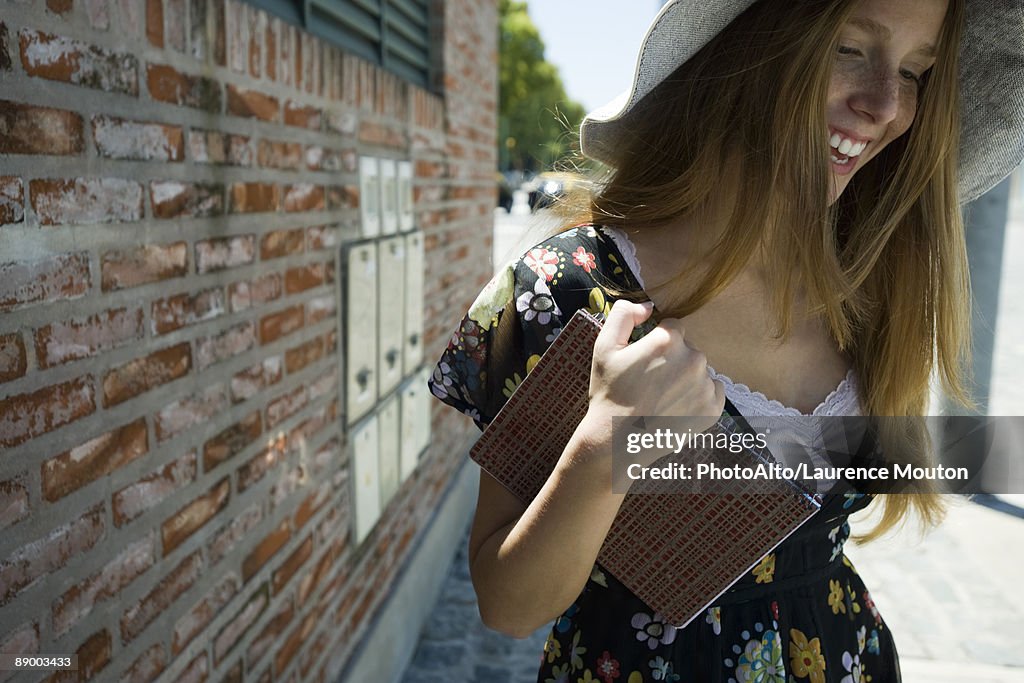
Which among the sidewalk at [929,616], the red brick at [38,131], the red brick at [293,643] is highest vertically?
the red brick at [38,131]

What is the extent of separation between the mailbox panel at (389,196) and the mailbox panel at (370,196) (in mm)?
49

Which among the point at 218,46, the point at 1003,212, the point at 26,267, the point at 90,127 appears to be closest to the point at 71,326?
the point at 26,267

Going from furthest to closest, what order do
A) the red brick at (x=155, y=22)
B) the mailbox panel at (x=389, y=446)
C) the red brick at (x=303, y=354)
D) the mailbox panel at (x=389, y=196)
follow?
the mailbox panel at (x=389, y=446) < the mailbox panel at (x=389, y=196) < the red brick at (x=303, y=354) < the red brick at (x=155, y=22)

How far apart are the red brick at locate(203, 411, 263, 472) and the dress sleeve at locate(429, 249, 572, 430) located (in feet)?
2.24

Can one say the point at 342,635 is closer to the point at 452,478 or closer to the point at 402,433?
Result: the point at 402,433

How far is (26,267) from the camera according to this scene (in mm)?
1187

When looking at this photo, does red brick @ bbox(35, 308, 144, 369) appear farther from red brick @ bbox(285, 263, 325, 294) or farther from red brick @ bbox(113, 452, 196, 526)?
red brick @ bbox(285, 263, 325, 294)

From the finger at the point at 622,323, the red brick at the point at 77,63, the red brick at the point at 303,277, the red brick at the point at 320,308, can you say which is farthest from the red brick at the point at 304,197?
the finger at the point at 622,323

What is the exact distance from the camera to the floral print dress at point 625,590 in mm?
1272

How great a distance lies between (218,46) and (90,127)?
51 centimetres

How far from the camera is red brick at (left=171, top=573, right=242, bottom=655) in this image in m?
1.66

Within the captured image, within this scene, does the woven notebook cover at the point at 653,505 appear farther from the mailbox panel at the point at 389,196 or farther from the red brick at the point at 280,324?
the mailbox panel at the point at 389,196

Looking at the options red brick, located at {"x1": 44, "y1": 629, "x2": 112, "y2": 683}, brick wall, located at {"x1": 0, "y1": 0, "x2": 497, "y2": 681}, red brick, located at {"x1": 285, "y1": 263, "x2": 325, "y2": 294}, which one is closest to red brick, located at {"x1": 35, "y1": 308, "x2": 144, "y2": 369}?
brick wall, located at {"x1": 0, "y1": 0, "x2": 497, "y2": 681}

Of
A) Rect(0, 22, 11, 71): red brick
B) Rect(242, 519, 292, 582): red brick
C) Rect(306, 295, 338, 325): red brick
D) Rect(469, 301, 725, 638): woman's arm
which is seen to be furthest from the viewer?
Rect(306, 295, 338, 325): red brick
